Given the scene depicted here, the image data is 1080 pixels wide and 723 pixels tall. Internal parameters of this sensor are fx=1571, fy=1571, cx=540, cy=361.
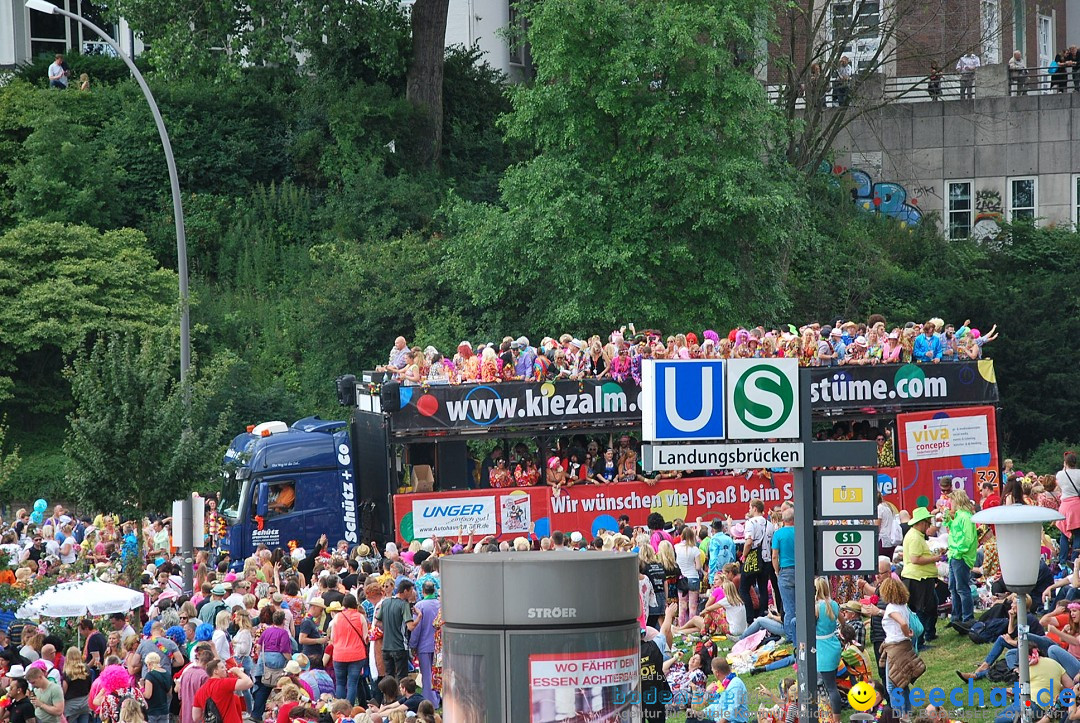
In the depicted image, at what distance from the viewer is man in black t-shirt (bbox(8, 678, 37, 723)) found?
14.0m

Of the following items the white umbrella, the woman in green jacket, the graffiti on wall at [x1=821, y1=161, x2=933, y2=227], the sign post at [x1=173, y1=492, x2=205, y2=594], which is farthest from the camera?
the graffiti on wall at [x1=821, y1=161, x2=933, y2=227]

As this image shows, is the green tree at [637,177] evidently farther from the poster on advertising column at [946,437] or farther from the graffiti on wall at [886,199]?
the graffiti on wall at [886,199]

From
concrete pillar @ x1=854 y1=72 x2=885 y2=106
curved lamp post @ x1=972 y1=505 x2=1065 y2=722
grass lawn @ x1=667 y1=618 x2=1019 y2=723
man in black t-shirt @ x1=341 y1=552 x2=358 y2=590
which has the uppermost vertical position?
concrete pillar @ x1=854 y1=72 x2=885 y2=106

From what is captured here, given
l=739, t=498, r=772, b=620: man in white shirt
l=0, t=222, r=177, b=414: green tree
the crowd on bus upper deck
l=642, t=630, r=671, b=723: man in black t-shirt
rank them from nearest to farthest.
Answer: l=642, t=630, r=671, b=723: man in black t-shirt < l=739, t=498, r=772, b=620: man in white shirt < the crowd on bus upper deck < l=0, t=222, r=177, b=414: green tree

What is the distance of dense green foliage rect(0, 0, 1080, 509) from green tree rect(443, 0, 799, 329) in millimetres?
63

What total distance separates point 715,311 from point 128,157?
662 inches

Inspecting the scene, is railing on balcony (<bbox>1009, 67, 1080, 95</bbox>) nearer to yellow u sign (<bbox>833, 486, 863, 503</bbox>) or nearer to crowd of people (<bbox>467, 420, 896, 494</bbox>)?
crowd of people (<bbox>467, 420, 896, 494</bbox>)

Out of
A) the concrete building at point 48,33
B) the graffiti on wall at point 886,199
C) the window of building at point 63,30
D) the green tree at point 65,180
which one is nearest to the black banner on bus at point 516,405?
the green tree at point 65,180

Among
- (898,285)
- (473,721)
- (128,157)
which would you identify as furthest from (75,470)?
(898,285)

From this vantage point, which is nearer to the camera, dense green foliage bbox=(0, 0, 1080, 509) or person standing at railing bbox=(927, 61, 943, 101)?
dense green foliage bbox=(0, 0, 1080, 509)

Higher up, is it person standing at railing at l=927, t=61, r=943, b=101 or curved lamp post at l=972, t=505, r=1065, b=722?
person standing at railing at l=927, t=61, r=943, b=101

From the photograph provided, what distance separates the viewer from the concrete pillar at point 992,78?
141 ft

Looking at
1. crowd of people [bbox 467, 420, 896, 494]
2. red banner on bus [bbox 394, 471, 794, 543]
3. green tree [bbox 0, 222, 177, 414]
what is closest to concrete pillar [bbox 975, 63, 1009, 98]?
crowd of people [bbox 467, 420, 896, 494]

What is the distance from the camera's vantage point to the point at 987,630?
1677cm
